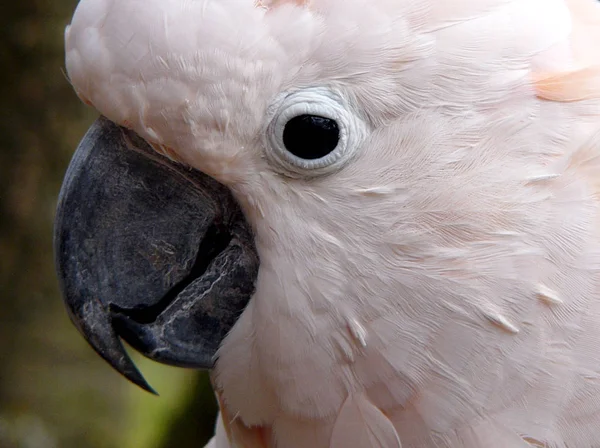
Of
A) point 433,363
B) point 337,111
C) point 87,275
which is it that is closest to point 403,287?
point 433,363

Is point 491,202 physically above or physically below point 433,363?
above

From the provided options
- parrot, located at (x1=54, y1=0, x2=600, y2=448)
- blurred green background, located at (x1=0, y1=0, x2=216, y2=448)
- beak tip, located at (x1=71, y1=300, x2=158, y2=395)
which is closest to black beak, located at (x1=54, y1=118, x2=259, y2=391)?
beak tip, located at (x1=71, y1=300, x2=158, y2=395)

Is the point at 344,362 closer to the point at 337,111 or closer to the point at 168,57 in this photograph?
the point at 337,111

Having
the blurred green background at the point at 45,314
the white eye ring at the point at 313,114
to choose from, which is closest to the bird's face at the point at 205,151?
the white eye ring at the point at 313,114

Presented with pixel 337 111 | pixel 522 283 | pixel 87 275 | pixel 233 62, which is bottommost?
pixel 522 283

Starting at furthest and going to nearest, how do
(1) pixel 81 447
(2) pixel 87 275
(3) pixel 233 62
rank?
(1) pixel 81 447
(2) pixel 87 275
(3) pixel 233 62

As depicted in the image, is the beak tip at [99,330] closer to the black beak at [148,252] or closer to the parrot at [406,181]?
the black beak at [148,252]

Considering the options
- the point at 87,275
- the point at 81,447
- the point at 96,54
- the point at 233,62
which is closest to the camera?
the point at 233,62
